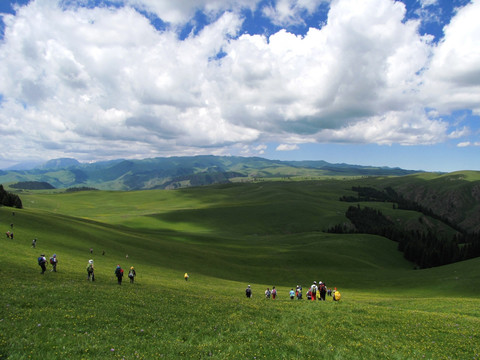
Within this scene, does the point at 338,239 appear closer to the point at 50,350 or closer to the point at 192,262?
the point at 192,262

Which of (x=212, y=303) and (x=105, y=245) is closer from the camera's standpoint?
(x=212, y=303)

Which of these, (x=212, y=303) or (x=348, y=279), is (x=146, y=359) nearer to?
(x=212, y=303)

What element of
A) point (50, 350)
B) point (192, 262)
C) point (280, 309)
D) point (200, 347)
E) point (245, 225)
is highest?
point (50, 350)

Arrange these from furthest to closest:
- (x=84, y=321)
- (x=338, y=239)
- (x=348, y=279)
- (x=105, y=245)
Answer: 1. (x=338, y=239)
2. (x=348, y=279)
3. (x=105, y=245)
4. (x=84, y=321)

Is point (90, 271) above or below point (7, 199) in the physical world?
below

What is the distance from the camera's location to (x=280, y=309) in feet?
98.8

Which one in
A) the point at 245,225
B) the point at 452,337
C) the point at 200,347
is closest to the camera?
the point at 200,347

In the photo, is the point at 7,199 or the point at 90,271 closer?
the point at 90,271

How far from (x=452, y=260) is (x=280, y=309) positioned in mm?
123323

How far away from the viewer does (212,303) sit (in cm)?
2948

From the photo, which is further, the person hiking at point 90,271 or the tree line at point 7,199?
the tree line at point 7,199

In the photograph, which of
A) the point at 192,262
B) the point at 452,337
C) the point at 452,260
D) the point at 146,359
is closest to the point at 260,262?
the point at 192,262

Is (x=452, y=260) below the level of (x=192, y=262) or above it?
below

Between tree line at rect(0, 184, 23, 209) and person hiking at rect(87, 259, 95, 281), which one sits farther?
tree line at rect(0, 184, 23, 209)
